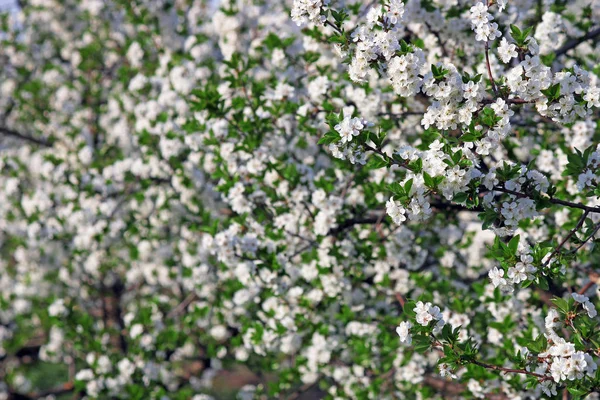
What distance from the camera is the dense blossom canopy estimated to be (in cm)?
327

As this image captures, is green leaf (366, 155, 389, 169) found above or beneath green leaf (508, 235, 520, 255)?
above

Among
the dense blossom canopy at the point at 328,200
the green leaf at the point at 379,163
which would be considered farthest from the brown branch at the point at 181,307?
the green leaf at the point at 379,163

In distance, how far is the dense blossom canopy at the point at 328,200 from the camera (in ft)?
10.7

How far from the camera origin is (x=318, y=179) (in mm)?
5156

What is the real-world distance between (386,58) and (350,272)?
7.70 feet

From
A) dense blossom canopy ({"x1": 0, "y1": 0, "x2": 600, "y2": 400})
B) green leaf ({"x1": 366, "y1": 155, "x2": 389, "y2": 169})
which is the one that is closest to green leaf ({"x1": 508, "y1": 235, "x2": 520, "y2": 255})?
dense blossom canopy ({"x1": 0, "y1": 0, "x2": 600, "y2": 400})

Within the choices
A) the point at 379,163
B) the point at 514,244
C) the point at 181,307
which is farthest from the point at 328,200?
the point at 181,307

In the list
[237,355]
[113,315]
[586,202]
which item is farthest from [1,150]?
[586,202]

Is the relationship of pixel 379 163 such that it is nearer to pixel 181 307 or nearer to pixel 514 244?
pixel 514 244

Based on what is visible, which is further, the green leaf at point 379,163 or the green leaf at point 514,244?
the green leaf at point 379,163

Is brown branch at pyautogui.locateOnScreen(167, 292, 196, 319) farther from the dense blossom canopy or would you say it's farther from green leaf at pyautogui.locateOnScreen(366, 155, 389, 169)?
green leaf at pyautogui.locateOnScreen(366, 155, 389, 169)

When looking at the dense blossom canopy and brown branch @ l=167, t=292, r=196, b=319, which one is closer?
the dense blossom canopy

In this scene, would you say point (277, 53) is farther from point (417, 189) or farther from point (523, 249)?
point (523, 249)

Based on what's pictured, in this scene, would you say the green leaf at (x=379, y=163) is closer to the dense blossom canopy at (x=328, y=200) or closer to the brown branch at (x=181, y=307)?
Answer: the dense blossom canopy at (x=328, y=200)
